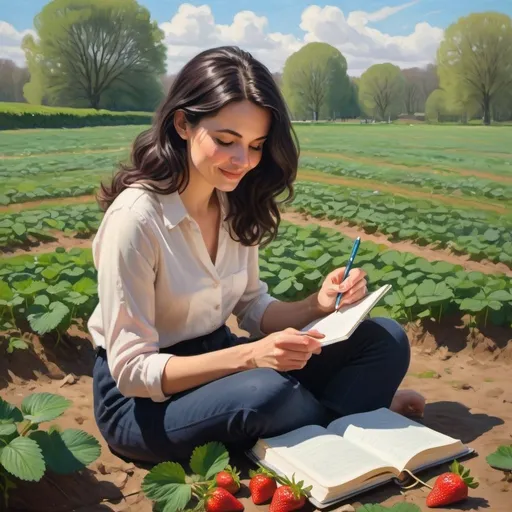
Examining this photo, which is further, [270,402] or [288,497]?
[270,402]

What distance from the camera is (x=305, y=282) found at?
386 centimetres

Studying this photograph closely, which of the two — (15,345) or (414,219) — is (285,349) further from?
(414,219)

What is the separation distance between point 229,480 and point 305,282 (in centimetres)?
195

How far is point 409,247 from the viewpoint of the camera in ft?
13.2

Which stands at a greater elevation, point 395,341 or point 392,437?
point 395,341

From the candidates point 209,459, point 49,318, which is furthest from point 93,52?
point 209,459

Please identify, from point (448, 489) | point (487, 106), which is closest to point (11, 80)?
point (487, 106)

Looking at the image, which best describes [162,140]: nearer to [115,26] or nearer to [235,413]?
[235,413]

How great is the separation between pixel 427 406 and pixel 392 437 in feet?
2.19

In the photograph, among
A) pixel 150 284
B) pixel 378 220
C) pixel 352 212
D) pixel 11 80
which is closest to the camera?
pixel 150 284

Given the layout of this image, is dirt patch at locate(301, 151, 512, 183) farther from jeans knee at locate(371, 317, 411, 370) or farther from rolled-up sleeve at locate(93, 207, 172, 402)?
rolled-up sleeve at locate(93, 207, 172, 402)

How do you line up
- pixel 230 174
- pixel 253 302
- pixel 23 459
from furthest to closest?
pixel 253 302
pixel 230 174
pixel 23 459

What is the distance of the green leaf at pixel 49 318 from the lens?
9.74 feet

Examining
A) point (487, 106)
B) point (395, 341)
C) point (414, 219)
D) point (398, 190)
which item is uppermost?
point (487, 106)
